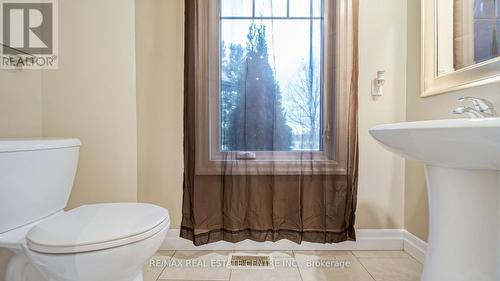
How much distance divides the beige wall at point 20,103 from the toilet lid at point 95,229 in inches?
24.1

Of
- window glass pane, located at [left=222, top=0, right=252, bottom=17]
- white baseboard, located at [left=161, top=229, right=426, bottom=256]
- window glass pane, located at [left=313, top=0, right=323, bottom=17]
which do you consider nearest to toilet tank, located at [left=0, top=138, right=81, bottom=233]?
white baseboard, located at [left=161, top=229, right=426, bottom=256]

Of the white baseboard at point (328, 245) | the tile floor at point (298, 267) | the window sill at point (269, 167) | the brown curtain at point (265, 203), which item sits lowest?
the tile floor at point (298, 267)

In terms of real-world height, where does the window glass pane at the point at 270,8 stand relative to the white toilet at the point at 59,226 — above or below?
above

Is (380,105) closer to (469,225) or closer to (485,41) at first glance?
(485,41)

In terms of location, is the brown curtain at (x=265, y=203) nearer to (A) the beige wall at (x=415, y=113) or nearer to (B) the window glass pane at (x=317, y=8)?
(B) the window glass pane at (x=317, y=8)

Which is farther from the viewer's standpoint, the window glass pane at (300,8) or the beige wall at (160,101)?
the beige wall at (160,101)

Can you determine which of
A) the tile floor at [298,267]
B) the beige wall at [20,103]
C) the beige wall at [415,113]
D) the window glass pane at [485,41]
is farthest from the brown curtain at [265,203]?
the beige wall at [20,103]

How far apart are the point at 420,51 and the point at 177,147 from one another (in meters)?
1.56

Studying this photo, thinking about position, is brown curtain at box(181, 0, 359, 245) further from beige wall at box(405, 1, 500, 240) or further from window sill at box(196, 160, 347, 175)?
beige wall at box(405, 1, 500, 240)

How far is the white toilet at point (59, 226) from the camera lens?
0.76 meters

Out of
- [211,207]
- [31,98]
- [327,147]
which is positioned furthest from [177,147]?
[327,147]

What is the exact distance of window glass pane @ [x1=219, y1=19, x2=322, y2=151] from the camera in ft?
4.53

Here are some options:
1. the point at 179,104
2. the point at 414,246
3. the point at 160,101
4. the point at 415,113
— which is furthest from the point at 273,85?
the point at 414,246

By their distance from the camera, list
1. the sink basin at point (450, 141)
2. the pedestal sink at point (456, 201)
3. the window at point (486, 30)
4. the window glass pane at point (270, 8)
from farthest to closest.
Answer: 1. the window glass pane at point (270, 8)
2. the window at point (486, 30)
3. the pedestal sink at point (456, 201)
4. the sink basin at point (450, 141)
